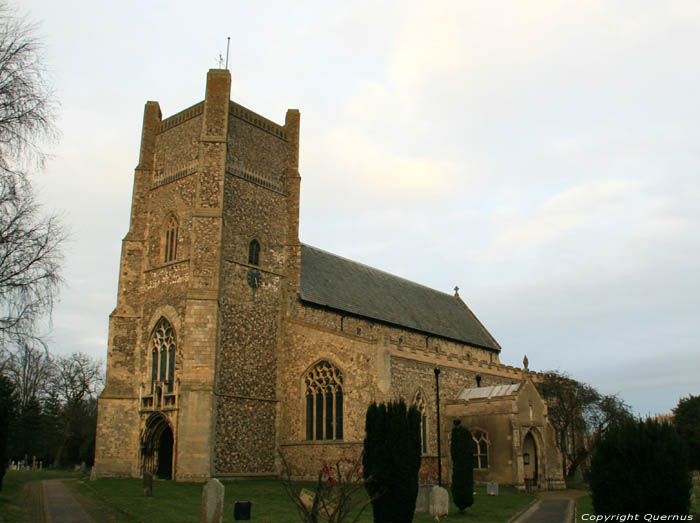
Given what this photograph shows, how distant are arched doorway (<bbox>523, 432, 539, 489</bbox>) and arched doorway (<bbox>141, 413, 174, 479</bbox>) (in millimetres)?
16988

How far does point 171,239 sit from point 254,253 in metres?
4.01

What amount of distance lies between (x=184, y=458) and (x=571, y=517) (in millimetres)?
14642

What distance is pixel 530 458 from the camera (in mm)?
30578

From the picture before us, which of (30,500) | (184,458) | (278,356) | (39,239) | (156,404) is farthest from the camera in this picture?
(278,356)

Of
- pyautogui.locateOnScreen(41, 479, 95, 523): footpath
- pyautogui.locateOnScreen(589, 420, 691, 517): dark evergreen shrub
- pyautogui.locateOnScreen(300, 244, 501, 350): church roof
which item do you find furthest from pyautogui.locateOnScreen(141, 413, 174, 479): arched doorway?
pyautogui.locateOnScreen(589, 420, 691, 517): dark evergreen shrub

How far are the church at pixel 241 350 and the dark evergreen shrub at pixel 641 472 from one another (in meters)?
15.6

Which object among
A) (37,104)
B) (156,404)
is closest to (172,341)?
(156,404)

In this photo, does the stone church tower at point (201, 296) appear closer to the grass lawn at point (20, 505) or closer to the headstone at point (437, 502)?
the grass lawn at point (20, 505)

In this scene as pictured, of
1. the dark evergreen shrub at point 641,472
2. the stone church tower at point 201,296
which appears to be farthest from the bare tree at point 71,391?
A: the dark evergreen shrub at point 641,472

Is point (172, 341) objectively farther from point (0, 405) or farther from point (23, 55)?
point (23, 55)

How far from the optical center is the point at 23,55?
40.1 ft

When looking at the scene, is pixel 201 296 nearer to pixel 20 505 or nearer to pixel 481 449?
pixel 20 505

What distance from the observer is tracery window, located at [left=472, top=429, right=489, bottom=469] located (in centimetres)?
2981

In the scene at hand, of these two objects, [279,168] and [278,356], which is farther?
[279,168]
